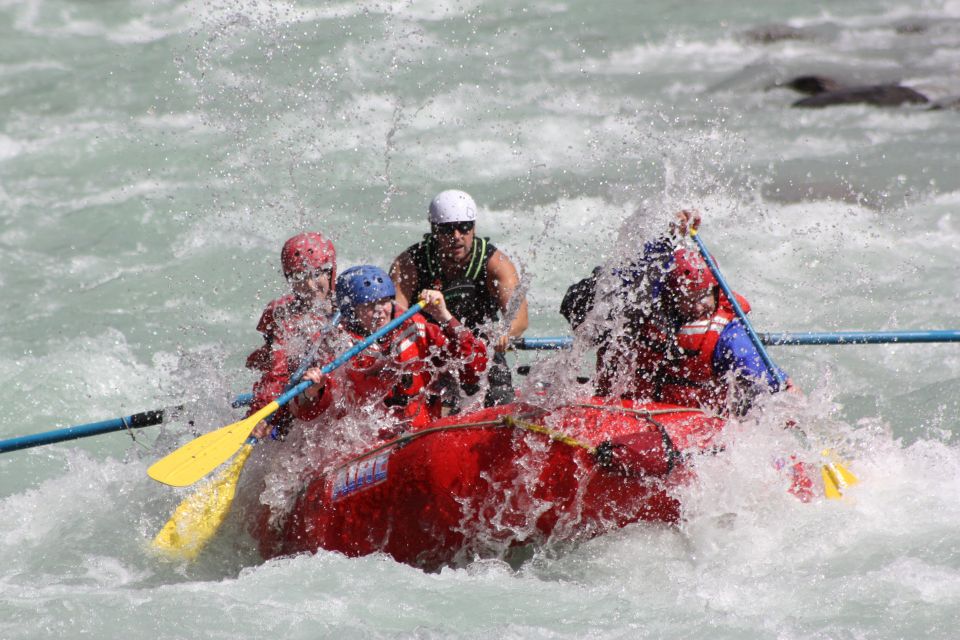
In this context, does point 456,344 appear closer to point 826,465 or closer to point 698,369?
point 698,369

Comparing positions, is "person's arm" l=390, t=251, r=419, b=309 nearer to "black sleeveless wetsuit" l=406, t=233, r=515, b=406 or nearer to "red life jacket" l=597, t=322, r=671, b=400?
"black sleeveless wetsuit" l=406, t=233, r=515, b=406

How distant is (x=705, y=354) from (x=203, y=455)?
2.14m

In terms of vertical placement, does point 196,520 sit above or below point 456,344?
below

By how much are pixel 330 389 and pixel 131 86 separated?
7.74 metres

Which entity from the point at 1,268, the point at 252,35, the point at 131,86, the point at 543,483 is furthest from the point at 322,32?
the point at 543,483

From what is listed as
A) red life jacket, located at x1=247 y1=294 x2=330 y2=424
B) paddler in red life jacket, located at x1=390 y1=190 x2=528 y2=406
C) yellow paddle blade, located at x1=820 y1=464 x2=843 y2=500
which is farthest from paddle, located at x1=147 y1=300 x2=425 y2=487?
yellow paddle blade, located at x1=820 y1=464 x2=843 y2=500

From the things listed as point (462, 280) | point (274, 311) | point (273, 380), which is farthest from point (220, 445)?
point (462, 280)

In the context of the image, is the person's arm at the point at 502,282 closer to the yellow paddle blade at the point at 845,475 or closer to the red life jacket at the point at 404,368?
the red life jacket at the point at 404,368

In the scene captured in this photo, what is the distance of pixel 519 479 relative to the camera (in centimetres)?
459

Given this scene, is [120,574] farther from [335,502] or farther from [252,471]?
[335,502]

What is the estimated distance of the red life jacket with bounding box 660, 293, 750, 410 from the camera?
500 cm

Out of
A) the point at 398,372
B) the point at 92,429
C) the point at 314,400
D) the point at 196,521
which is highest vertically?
the point at 398,372

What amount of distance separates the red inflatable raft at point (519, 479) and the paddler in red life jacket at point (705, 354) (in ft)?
0.83

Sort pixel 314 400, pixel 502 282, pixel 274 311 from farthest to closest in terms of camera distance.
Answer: pixel 502 282
pixel 274 311
pixel 314 400
